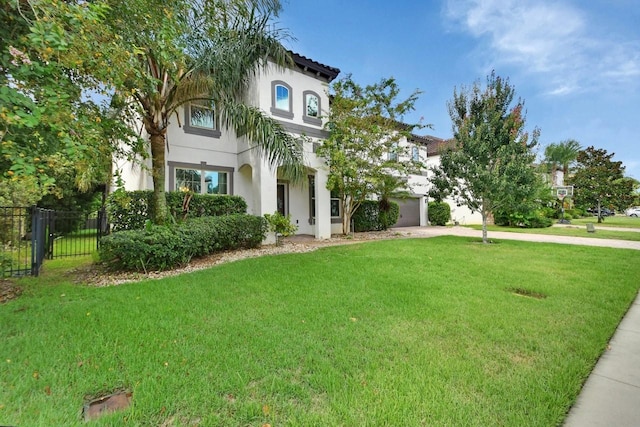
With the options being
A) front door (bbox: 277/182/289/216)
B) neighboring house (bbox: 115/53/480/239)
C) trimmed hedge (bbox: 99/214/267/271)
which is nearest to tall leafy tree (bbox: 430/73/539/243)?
neighboring house (bbox: 115/53/480/239)

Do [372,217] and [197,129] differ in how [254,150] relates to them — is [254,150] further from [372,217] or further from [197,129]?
[372,217]

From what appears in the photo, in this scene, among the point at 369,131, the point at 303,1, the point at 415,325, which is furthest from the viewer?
the point at 369,131

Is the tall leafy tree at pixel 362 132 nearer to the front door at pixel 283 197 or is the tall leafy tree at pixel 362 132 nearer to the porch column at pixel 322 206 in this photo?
the porch column at pixel 322 206

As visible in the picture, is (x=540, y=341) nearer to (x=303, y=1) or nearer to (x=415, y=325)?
(x=415, y=325)

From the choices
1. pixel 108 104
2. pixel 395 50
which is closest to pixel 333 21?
pixel 395 50

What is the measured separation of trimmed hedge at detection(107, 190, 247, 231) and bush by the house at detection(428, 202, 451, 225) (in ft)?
56.3

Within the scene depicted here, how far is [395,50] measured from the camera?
14.2m

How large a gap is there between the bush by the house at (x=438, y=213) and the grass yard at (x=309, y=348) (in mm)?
17379

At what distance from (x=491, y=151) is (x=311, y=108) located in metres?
7.79

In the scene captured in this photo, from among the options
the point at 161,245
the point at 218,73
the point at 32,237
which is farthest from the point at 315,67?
the point at 32,237

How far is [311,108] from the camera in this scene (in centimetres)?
1286

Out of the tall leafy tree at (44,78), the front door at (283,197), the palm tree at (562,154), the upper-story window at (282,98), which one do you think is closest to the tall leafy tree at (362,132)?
the upper-story window at (282,98)

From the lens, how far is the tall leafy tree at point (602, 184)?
22.7m

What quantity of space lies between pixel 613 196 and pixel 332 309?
3047 cm
